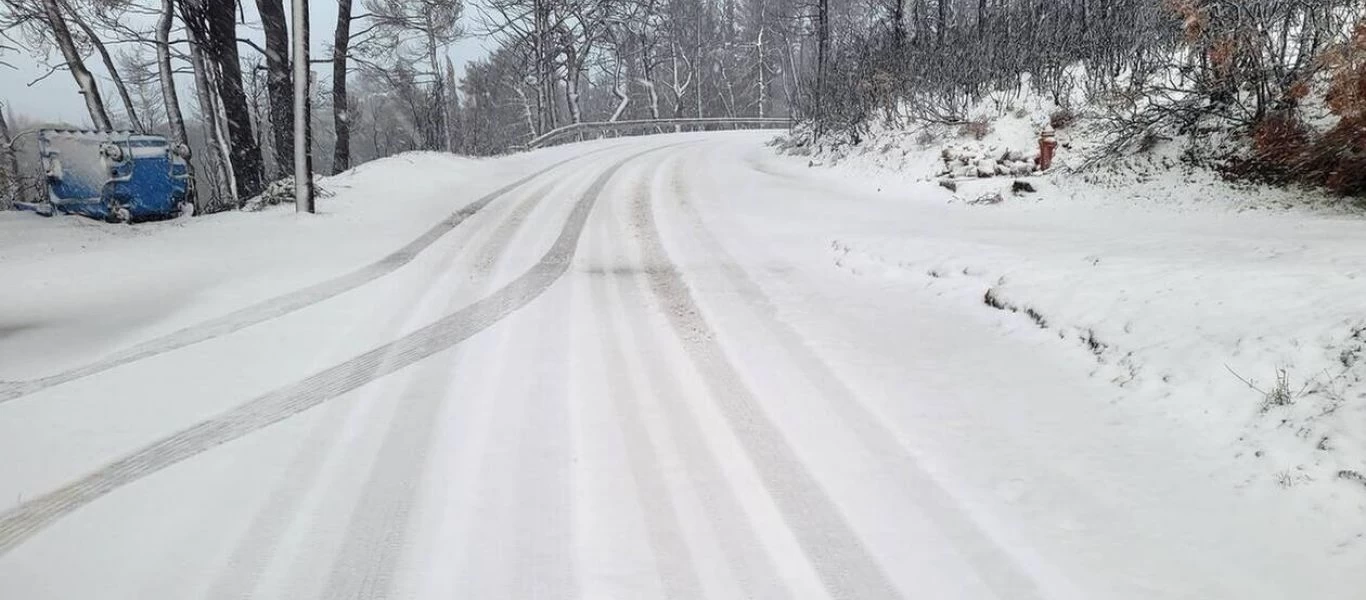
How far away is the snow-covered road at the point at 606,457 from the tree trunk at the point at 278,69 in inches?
294

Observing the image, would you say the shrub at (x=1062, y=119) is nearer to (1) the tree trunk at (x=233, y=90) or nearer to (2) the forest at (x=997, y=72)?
(2) the forest at (x=997, y=72)

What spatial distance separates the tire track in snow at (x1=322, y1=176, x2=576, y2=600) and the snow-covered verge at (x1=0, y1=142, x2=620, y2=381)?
2.70 metres

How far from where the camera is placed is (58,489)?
2965 mm

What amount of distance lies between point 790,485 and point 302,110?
31.4ft

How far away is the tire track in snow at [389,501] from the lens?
2.41 m

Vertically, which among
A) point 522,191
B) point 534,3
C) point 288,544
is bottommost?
point 288,544

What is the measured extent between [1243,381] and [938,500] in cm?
176

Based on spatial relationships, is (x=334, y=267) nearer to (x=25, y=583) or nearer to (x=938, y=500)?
(x=25, y=583)

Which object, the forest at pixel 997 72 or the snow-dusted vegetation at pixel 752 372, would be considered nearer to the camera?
the snow-dusted vegetation at pixel 752 372

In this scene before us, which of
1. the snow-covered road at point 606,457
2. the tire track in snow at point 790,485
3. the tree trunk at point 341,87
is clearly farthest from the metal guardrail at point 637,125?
the tire track in snow at point 790,485

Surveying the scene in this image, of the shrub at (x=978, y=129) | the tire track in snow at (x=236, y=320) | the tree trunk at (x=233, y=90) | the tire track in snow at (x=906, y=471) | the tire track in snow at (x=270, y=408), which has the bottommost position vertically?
the tire track in snow at (x=906, y=471)

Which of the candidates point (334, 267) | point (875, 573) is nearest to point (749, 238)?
point (334, 267)

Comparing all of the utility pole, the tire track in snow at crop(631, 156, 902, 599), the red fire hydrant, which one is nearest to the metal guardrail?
the utility pole

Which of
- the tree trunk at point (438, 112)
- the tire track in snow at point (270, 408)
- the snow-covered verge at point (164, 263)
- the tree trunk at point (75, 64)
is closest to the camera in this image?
the tire track in snow at point (270, 408)
